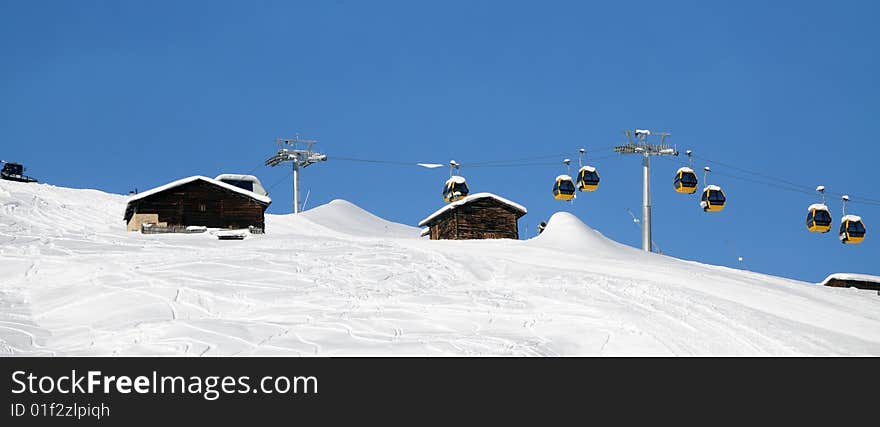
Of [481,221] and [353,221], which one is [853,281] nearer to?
[481,221]

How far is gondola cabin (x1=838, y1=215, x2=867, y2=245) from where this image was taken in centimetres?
4722

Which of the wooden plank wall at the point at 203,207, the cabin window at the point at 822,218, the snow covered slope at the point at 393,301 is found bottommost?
the snow covered slope at the point at 393,301

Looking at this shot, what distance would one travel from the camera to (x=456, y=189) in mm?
52906

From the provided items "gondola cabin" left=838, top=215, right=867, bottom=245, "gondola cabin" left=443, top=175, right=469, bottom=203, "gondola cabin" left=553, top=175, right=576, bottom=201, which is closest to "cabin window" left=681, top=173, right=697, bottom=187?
"gondola cabin" left=553, top=175, right=576, bottom=201

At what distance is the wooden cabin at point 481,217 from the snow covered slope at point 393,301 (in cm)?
739

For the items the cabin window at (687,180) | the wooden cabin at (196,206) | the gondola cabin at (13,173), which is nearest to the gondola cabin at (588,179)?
the cabin window at (687,180)

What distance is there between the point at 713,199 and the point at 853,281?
276 inches

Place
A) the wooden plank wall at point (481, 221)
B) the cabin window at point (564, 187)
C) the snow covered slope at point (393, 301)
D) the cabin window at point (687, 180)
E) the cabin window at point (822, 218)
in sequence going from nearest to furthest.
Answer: the snow covered slope at point (393, 301)
the cabin window at point (687, 180)
the cabin window at point (822, 218)
the cabin window at point (564, 187)
the wooden plank wall at point (481, 221)

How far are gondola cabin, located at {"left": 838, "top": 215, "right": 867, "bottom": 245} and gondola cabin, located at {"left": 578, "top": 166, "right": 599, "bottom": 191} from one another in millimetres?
11288

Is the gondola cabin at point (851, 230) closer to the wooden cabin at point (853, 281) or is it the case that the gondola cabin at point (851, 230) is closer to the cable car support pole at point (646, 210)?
the wooden cabin at point (853, 281)

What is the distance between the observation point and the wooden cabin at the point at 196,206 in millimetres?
48312

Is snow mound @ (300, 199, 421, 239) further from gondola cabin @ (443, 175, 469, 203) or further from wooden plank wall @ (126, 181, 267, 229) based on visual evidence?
wooden plank wall @ (126, 181, 267, 229)

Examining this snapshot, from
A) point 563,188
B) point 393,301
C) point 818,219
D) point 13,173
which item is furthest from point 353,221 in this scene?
point 393,301
